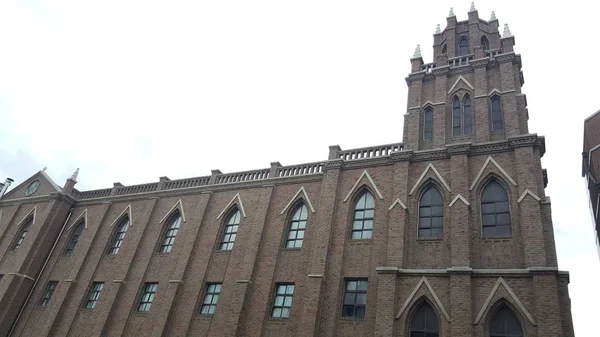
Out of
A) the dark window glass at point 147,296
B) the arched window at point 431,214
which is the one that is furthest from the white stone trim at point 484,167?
the dark window glass at point 147,296

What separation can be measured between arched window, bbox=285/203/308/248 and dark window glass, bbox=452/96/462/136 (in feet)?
25.5

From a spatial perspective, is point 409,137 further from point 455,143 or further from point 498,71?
point 498,71

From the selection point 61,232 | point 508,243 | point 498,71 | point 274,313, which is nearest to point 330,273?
point 274,313

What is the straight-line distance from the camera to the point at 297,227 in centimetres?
1939

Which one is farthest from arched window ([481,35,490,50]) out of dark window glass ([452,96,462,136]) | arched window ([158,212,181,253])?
arched window ([158,212,181,253])

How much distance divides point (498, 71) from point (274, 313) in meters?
14.7

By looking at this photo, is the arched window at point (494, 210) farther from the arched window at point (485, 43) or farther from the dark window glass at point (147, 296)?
the dark window glass at point (147, 296)

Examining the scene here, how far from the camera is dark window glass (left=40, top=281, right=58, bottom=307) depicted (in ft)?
76.4

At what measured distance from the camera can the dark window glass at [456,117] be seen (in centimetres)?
1821

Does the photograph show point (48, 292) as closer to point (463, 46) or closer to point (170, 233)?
point (170, 233)

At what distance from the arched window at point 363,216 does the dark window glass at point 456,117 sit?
4.78m

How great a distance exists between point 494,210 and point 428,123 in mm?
5429

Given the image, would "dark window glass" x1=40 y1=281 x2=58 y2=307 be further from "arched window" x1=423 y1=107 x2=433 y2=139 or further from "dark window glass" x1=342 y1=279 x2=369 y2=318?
"arched window" x1=423 y1=107 x2=433 y2=139

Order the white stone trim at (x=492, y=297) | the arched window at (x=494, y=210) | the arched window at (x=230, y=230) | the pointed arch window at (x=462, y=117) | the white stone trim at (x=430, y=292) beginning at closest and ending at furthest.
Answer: the white stone trim at (x=492, y=297), the white stone trim at (x=430, y=292), the arched window at (x=494, y=210), the pointed arch window at (x=462, y=117), the arched window at (x=230, y=230)
